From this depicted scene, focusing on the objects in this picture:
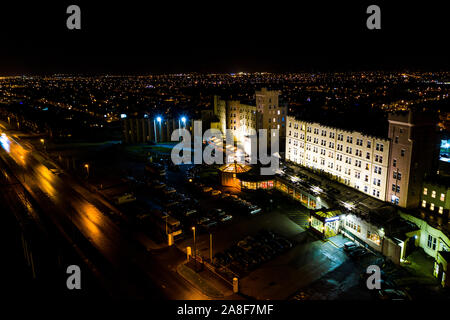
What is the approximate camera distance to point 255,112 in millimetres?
75188

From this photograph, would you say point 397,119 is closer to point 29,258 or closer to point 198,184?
point 198,184

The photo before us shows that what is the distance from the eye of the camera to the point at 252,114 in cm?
7725

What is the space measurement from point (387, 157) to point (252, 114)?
4108cm

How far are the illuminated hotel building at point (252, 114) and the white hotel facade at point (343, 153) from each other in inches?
528

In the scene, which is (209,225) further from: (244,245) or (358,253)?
(358,253)

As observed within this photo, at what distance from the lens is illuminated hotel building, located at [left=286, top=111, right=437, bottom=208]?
37562 mm

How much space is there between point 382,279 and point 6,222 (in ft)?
156

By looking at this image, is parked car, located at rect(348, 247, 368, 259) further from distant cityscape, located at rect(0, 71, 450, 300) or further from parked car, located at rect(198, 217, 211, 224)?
parked car, located at rect(198, 217, 211, 224)

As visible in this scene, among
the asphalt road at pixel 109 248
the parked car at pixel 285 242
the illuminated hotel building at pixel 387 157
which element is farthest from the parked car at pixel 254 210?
the asphalt road at pixel 109 248

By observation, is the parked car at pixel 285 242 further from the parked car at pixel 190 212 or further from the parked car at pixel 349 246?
the parked car at pixel 190 212

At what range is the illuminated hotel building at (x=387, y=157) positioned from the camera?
37562 millimetres

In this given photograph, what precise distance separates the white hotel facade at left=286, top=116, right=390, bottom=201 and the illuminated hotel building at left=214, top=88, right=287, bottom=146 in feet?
44.0

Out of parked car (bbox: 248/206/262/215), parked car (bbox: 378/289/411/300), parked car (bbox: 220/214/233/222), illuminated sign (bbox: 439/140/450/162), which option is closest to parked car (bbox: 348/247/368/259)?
parked car (bbox: 378/289/411/300)

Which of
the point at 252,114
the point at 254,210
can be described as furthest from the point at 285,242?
the point at 252,114
